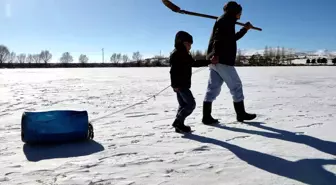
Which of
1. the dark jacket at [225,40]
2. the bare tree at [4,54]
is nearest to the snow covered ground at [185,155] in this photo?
the dark jacket at [225,40]

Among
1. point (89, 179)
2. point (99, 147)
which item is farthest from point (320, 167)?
point (99, 147)

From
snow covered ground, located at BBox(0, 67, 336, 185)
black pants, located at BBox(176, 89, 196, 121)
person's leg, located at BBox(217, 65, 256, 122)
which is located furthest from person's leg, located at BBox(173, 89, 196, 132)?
person's leg, located at BBox(217, 65, 256, 122)

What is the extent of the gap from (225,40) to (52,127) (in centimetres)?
255

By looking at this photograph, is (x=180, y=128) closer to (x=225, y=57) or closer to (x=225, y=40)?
(x=225, y=57)

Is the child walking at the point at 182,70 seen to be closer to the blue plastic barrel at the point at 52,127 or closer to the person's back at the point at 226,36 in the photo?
the person's back at the point at 226,36

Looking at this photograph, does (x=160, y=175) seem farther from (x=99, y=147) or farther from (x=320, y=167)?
(x=320, y=167)

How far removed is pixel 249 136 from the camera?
12.6 ft

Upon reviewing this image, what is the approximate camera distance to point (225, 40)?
14.8 ft

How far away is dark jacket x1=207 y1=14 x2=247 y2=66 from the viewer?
14.7ft

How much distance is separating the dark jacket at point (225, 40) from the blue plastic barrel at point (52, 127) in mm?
2038

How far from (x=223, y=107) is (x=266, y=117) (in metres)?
1.32

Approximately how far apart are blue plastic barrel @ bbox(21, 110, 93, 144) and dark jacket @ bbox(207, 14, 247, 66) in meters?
2.04

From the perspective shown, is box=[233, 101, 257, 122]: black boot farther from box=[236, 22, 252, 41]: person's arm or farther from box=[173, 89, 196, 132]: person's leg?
box=[236, 22, 252, 41]: person's arm

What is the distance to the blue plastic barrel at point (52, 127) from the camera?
3416 millimetres
